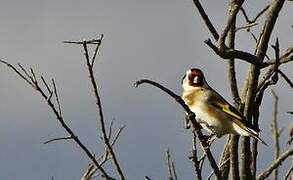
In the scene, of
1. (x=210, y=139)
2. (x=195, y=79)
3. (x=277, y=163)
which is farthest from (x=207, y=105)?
(x=277, y=163)

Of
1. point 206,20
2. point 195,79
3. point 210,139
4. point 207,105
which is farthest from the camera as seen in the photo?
point 195,79

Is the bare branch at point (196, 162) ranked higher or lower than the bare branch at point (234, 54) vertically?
lower

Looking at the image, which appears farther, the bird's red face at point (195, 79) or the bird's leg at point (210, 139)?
the bird's red face at point (195, 79)

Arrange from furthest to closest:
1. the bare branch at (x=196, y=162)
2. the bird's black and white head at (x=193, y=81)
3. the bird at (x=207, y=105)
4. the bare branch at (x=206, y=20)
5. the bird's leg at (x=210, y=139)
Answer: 1. the bird's black and white head at (x=193, y=81)
2. the bird at (x=207, y=105)
3. the bird's leg at (x=210, y=139)
4. the bare branch at (x=206, y=20)
5. the bare branch at (x=196, y=162)

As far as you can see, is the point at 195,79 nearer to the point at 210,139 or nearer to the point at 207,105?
the point at 207,105

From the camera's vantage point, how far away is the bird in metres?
5.80

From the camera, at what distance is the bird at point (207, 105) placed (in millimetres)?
5797

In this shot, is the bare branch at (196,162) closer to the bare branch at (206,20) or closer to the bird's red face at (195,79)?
the bare branch at (206,20)

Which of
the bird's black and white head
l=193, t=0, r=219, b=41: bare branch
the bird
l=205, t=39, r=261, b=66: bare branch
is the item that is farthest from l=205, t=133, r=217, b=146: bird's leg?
l=205, t=39, r=261, b=66: bare branch

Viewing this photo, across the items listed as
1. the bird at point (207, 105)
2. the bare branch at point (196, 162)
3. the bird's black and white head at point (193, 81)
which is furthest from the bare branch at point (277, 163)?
the bird's black and white head at point (193, 81)

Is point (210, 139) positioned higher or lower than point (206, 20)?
lower

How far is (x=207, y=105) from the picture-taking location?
628 centimetres

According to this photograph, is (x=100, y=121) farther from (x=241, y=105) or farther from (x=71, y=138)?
(x=241, y=105)

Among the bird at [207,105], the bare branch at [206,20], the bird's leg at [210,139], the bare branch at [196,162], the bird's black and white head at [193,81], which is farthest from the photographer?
the bird's black and white head at [193,81]
